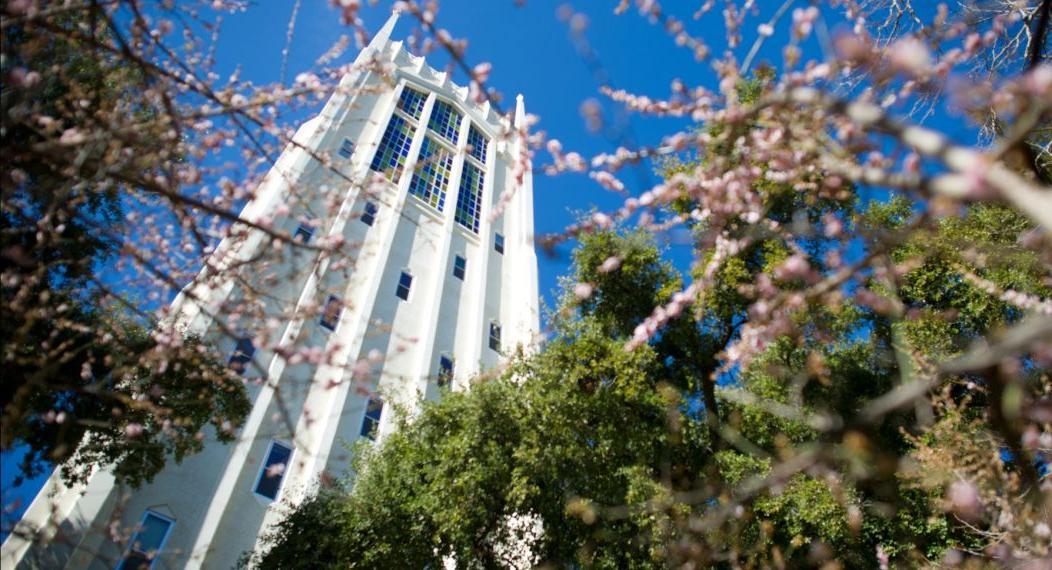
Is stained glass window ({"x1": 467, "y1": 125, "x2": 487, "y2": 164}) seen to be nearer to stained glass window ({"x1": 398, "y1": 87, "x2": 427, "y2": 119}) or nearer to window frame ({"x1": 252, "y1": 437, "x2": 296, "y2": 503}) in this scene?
stained glass window ({"x1": 398, "y1": 87, "x2": 427, "y2": 119})

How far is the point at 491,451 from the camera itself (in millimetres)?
12828

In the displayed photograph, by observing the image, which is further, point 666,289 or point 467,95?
point 467,95

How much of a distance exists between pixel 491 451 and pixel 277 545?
5.27 meters

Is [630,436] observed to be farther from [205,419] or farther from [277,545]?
[205,419]

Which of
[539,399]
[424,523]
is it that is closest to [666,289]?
[539,399]

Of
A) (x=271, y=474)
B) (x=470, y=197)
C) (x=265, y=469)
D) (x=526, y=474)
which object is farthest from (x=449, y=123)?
(x=526, y=474)

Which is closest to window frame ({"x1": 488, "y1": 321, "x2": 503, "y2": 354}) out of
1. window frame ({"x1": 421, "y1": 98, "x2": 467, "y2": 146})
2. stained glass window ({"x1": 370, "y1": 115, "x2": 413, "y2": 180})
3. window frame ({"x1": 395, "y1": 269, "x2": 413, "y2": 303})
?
window frame ({"x1": 395, "y1": 269, "x2": 413, "y2": 303})

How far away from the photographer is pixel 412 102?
35500mm

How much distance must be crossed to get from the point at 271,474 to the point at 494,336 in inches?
502

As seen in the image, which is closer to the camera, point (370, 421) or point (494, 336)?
point (370, 421)

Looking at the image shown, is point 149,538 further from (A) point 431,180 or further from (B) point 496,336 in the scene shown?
(A) point 431,180

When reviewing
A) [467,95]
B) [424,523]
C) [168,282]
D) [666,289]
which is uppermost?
[467,95]

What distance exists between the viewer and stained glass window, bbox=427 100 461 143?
35.1m

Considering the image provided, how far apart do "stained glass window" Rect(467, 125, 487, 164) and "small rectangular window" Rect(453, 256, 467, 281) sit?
30.8ft
